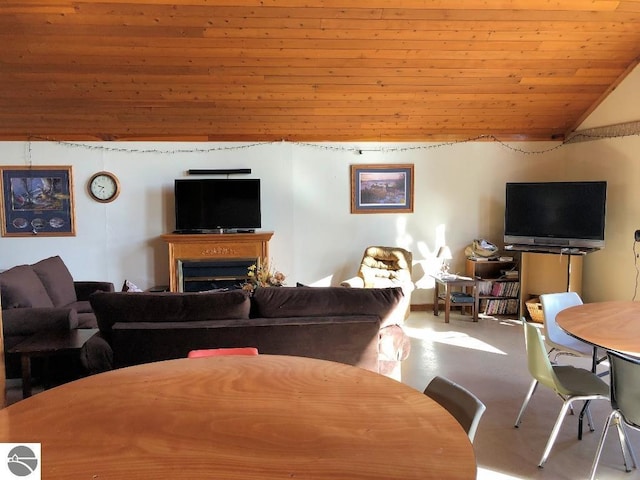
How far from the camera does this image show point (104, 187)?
230 inches

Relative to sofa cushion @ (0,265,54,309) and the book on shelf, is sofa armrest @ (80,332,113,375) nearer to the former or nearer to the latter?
sofa cushion @ (0,265,54,309)

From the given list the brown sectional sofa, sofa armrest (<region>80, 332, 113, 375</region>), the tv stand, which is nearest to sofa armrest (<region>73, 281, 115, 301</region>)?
the brown sectional sofa

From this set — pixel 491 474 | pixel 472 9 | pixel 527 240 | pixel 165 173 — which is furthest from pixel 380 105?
pixel 491 474

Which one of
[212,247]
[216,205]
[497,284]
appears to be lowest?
[497,284]

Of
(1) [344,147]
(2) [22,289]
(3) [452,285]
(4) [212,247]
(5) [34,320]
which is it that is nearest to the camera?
(5) [34,320]

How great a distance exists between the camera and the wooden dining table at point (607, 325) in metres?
2.27

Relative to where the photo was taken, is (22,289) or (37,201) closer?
(22,289)

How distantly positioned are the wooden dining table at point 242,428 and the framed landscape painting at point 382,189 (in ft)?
14.8

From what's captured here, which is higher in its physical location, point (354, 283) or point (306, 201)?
point (306, 201)

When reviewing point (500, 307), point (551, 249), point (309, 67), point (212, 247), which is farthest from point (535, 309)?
point (212, 247)

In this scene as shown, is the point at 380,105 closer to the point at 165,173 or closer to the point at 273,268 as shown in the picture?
the point at 273,268

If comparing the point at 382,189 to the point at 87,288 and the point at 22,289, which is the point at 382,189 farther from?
the point at 22,289

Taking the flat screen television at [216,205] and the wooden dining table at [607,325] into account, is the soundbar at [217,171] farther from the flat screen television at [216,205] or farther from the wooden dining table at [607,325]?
the wooden dining table at [607,325]

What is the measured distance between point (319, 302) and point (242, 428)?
1.67m
